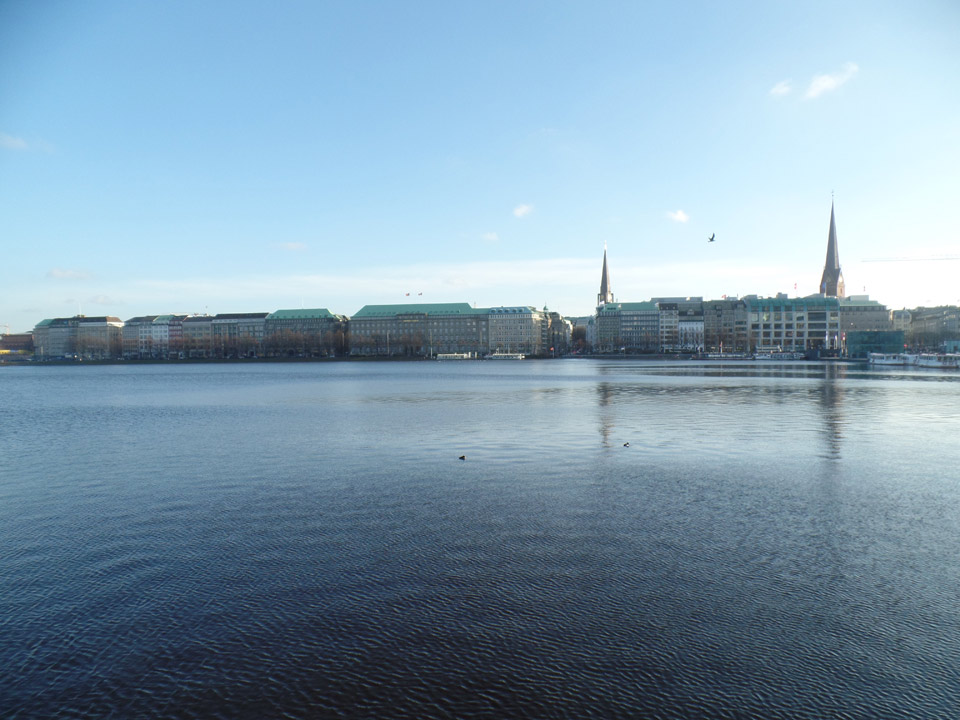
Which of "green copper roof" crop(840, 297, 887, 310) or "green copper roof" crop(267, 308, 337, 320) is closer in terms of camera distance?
"green copper roof" crop(840, 297, 887, 310)

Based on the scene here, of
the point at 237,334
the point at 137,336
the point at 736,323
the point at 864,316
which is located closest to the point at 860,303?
the point at 864,316

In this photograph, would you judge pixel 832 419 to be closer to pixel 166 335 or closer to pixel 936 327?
pixel 936 327

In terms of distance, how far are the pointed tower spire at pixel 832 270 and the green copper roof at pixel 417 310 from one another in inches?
3646

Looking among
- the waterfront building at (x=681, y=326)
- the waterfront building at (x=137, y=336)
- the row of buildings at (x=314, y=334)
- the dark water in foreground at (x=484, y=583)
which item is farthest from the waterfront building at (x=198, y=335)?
the dark water in foreground at (x=484, y=583)

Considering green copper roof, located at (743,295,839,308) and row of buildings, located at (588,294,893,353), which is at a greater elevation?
green copper roof, located at (743,295,839,308)

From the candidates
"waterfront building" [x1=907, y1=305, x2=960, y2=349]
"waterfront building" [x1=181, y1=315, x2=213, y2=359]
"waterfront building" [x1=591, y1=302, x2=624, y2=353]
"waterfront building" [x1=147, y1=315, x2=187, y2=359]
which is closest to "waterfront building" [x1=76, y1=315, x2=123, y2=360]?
"waterfront building" [x1=147, y1=315, x2=187, y2=359]

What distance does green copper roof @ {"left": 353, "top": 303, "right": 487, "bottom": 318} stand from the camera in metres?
183

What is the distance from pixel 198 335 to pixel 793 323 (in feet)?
537

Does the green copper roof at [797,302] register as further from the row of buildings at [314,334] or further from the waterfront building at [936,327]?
the row of buildings at [314,334]

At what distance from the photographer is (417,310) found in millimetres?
186500

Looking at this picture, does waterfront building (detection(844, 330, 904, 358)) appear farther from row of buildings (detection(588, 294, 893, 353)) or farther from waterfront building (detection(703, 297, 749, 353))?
waterfront building (detection(703, 297, 749, 353))

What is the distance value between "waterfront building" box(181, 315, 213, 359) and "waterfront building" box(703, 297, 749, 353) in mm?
136703

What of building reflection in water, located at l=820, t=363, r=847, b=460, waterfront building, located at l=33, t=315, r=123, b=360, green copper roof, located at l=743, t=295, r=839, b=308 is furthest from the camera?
waterfront building, located at l=33, t=315, r=123, b=360

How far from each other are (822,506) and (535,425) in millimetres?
13434
